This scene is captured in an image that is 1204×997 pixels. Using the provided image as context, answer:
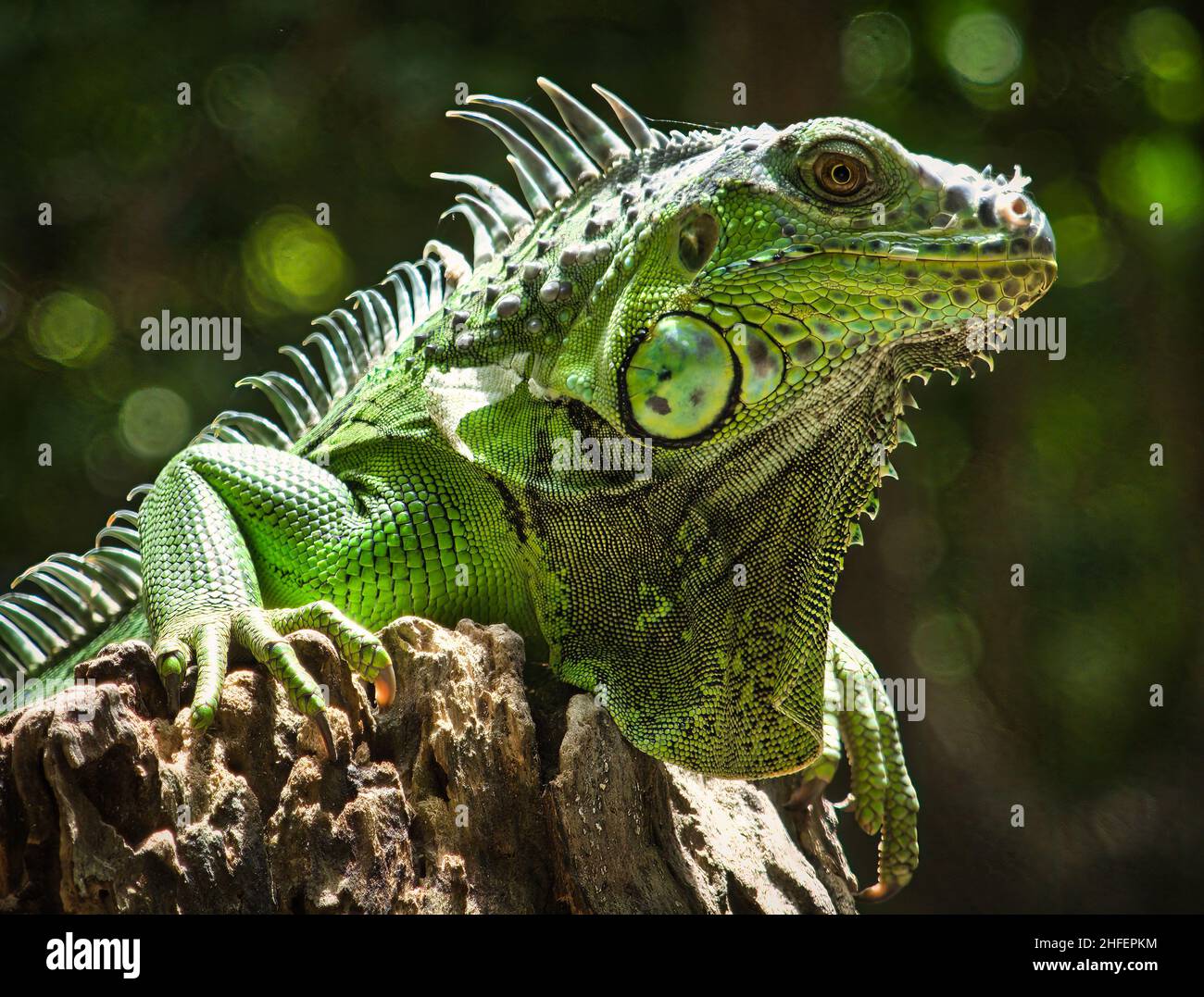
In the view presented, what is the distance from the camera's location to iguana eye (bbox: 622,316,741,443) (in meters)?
2.71

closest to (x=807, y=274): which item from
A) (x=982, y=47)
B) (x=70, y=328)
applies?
(x=982, y=47)

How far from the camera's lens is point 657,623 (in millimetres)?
3031

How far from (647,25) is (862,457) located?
13.5 ft

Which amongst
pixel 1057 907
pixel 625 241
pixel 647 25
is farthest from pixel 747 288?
pixel 1057 907

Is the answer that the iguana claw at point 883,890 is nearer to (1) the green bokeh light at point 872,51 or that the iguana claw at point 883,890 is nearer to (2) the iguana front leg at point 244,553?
(2) the iguana front leg at point 244,553

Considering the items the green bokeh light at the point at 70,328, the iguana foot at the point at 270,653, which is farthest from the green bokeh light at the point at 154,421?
the iguana foot at the point at 270,653

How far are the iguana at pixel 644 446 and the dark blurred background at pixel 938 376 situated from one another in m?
2.91

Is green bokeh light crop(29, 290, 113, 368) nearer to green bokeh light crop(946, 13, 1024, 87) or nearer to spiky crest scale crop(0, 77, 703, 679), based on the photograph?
spiky crest scale crop(0, 77, 703, 679)

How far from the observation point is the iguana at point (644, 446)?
2.64 meters

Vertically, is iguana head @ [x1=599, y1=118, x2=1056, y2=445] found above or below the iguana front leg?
above

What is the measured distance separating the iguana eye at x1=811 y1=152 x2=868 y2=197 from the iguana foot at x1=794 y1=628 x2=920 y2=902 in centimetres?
174

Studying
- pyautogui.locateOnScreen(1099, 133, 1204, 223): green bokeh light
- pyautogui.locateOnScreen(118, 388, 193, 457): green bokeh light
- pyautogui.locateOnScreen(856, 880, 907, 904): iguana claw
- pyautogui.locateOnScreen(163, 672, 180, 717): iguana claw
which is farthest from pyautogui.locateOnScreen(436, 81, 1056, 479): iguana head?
pyautogui.locateOnScreen(1099, 133, 1204, 223): green bokeh light

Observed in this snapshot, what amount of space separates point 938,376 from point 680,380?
4.21m

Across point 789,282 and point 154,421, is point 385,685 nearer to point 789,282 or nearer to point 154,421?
point 789,282
